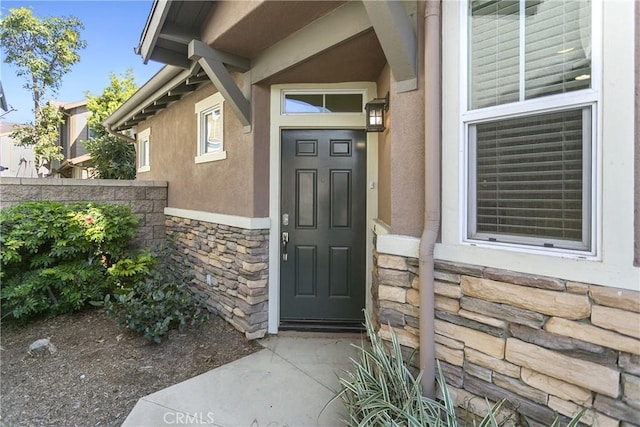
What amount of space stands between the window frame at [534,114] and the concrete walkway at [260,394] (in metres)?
1.78

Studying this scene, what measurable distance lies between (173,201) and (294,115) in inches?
126

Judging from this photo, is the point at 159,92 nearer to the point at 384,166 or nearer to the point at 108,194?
the point at 108,194

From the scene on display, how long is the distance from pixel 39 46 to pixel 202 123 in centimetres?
1319

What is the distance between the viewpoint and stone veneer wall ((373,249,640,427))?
54.9 inches

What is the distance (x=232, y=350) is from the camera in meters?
3.43

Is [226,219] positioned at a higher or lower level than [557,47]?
lower

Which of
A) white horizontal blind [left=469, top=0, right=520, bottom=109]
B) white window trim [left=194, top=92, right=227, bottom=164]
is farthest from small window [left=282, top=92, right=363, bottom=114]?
white horizontal blind [left=469, top=0, right=520, bottom=109]

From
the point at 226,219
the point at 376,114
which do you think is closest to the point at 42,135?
the point at 226,219

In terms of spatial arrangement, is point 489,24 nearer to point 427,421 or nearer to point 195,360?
point 427,421

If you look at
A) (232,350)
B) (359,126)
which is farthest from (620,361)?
(232,350)

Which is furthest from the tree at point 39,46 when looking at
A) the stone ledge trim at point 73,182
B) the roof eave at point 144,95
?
the stone ledge trim at point 73,182

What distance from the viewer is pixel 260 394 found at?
2.63m

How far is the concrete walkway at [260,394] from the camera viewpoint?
7.69 ft

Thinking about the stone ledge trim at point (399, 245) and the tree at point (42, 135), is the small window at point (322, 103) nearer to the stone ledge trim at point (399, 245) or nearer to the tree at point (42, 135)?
the stone ledge trim at point (399, 245)
